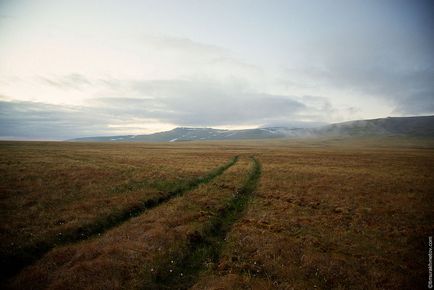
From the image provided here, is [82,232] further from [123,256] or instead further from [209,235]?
[209,235]

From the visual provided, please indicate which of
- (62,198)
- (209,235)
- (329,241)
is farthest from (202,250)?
(62,198)

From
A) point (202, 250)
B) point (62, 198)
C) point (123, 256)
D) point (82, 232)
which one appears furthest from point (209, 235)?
point (62, 198)

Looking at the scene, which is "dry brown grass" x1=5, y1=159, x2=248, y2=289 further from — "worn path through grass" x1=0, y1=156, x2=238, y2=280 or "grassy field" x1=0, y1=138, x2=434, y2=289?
"worn path through grass" x1=0, y1=156, x2=238, y2=280

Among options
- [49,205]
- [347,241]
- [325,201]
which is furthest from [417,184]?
[49,205]

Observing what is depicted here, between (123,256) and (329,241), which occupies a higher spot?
(123,256)

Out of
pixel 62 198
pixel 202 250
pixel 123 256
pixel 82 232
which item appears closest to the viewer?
pixel 123 256

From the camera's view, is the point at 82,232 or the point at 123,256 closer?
the point at 123,256

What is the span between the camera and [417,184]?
2956 centimetres

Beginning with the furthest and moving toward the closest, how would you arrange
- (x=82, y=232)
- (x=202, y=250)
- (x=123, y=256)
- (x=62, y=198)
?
(x=62, y=198) → (x=82, y=232) → (x=202, y=250) → (x=123, y=256)

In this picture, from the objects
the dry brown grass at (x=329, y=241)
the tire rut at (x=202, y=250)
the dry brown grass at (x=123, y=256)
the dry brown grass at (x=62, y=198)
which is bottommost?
the dry brown grass at (x=329, y=241)

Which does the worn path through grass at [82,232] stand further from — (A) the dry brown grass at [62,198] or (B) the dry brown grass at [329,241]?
(B) the dry brown grass at [329,241]

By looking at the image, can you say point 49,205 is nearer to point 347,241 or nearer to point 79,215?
Answer: point 79,215

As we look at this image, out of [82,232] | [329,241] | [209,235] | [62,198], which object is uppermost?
[62,198]

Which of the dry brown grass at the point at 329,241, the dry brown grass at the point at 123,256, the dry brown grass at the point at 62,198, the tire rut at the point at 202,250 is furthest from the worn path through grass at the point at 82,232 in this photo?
the dry brown grass at the point at 329,241
